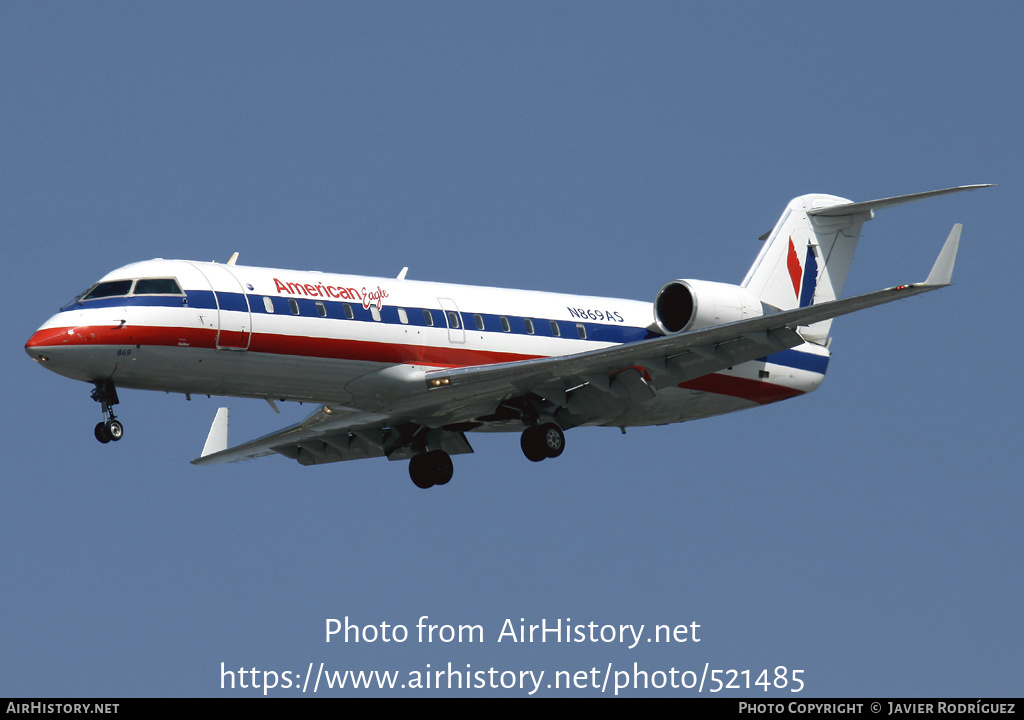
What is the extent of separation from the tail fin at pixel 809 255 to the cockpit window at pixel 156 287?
37.8 feet

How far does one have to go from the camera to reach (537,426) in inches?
1047

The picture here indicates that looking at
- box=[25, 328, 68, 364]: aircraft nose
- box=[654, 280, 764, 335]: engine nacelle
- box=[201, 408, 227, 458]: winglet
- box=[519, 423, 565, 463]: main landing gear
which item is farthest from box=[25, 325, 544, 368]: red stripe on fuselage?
box=[201, 408, 227, 458]: winglet

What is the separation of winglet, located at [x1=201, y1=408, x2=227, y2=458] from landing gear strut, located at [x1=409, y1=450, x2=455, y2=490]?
437 cm

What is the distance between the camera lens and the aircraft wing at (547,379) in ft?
81.9

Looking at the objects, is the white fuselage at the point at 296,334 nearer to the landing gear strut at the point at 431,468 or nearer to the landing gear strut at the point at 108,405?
the landing gear strut at the point at 108,405

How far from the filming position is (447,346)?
25.6 m

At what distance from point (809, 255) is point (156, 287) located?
42.9ft

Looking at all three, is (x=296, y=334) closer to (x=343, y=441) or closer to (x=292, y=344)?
(x=292, y=344)

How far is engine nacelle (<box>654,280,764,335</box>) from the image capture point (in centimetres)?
2720

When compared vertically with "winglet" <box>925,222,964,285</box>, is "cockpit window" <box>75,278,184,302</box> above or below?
below

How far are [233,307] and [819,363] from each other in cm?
1175

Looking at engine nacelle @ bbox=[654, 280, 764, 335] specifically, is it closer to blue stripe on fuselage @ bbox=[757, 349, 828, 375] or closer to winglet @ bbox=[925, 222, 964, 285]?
blue stripe on fuselage @ bbox=[757, 349, 828, 375]

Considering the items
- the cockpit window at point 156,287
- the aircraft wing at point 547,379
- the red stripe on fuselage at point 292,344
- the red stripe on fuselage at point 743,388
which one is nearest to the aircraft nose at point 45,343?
the red stripe on fuselage at point 292,344

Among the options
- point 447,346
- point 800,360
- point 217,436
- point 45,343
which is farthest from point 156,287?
point 800,360
